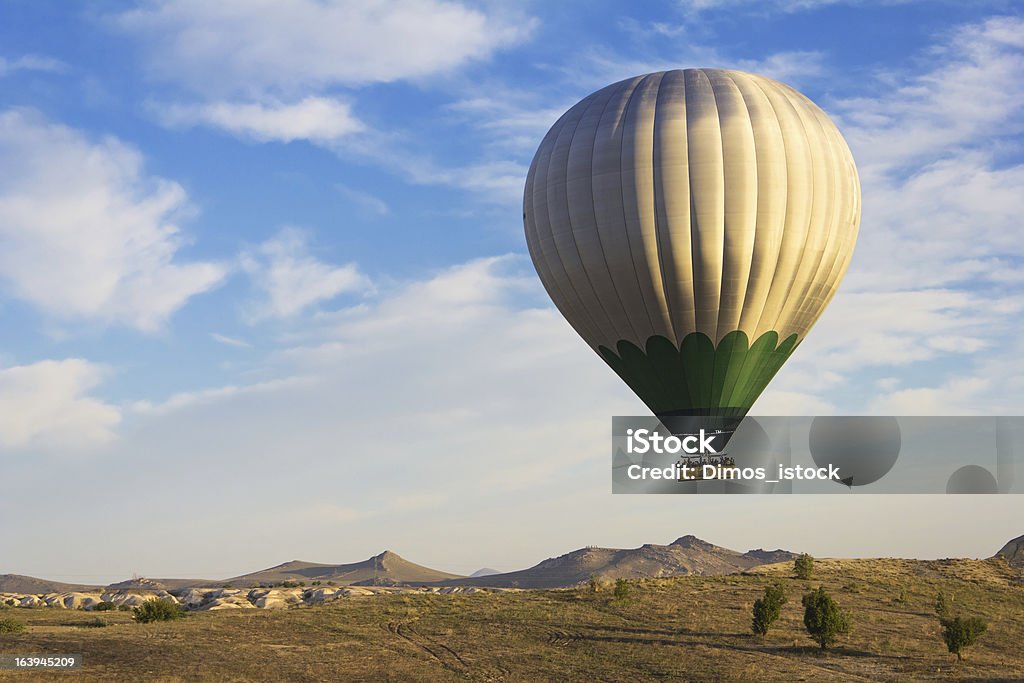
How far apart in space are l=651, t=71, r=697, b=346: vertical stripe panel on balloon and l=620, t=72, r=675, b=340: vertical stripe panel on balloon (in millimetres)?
189

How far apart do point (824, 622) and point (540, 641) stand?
9.83 m

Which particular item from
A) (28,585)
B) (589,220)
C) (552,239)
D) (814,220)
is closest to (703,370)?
(814,220)

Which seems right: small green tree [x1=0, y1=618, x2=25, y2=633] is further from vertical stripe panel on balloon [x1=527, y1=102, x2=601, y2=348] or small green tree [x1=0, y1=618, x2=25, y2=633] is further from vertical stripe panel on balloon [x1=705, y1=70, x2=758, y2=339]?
vertical stripe panel on balloon [x1=705, y1=70, x2=758, y2=339]

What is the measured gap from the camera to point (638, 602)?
4525 centimetres

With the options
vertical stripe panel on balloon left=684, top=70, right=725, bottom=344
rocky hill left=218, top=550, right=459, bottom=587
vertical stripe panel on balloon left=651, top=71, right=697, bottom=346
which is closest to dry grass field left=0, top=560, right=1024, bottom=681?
vertical stripe panel on balloon left=651, top=71, right=697, bottom=346

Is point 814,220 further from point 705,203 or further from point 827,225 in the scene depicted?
point 705,203

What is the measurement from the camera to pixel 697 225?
43.8m

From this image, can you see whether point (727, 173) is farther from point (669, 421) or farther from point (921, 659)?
point (921, 659)

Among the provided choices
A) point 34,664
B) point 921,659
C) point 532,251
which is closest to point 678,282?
point 532,251

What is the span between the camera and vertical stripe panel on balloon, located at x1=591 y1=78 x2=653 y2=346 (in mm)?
44688

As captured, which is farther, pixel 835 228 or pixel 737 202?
pixel 835 228

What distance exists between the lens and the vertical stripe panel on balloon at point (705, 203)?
144 feet

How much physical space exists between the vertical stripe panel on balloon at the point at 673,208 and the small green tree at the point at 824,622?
1330 centimetres

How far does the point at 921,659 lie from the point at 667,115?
2368 centimetres
